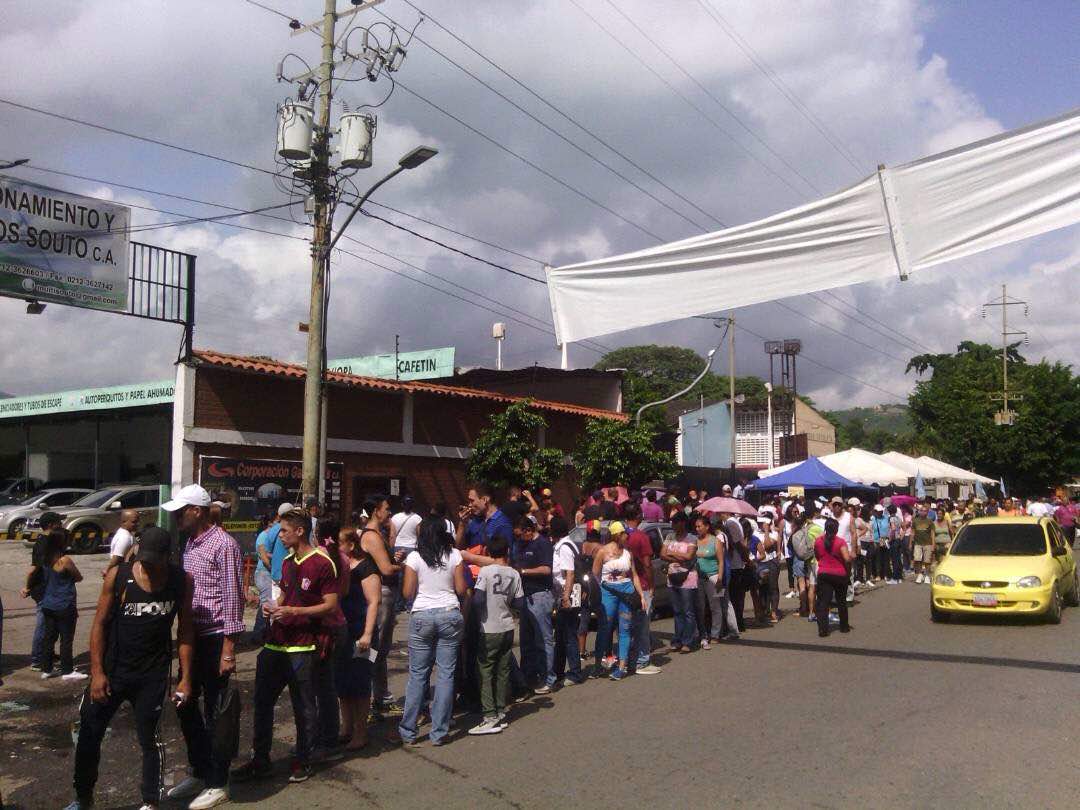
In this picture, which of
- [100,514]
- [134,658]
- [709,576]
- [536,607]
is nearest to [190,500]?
[134,658]

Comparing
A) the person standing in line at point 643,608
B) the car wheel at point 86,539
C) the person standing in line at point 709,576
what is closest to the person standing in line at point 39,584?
the person standing in line at point 643,608

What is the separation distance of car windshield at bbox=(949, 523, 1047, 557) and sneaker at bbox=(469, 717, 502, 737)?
9.25 m

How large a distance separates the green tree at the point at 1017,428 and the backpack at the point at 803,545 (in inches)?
1662

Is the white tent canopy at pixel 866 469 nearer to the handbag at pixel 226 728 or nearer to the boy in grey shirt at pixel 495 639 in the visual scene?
the boy in grey shirt at pixel 495 639

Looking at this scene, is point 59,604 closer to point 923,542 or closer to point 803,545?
point 803,545

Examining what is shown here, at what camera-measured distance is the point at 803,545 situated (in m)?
15.3

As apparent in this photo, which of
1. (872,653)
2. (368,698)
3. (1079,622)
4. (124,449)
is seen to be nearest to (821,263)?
(368,698)

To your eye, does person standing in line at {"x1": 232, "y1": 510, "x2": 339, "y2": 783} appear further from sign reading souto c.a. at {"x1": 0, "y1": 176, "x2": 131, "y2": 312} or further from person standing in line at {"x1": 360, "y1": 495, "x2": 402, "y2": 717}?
sign reading souto c.a. at {"x1": 0, "y1": 176, "x2": 131, "y2": 312}

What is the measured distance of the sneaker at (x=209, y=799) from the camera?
5805mm

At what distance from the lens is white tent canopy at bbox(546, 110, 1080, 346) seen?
3480 millimetres

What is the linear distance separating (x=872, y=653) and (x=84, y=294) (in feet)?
42.4

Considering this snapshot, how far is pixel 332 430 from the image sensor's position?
18.7 meters

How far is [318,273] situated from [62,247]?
14.9 feet

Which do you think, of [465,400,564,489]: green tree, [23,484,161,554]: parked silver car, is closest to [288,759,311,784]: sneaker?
[465,400,564,489]: green tree
